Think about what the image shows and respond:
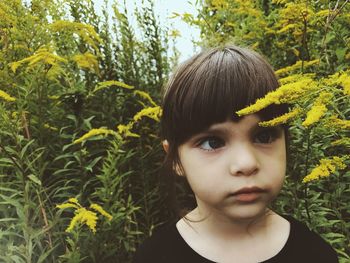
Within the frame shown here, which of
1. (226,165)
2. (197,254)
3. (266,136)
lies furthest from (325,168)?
(197,254)

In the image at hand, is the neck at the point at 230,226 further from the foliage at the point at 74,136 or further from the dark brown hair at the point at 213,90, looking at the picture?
the foliage at the point at 74,136

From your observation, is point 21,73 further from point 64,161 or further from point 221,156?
point 221,156

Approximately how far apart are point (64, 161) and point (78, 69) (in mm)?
534

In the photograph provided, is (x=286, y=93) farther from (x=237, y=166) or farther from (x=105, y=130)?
(x=105, y=130)

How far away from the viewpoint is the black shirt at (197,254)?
138 centimetres

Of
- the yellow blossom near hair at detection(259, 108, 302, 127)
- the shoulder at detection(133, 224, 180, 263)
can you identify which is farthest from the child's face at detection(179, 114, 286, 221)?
the shoulder at detection(133, 224, 180, 263)

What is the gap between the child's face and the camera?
1.19 m

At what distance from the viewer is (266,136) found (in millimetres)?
1268

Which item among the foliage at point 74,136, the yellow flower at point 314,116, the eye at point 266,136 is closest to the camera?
the yellow flower at point 314,116

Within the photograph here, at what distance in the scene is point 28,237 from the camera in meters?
1.72

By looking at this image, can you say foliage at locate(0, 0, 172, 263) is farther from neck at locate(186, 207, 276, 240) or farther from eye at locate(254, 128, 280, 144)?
eye at locate(254, 128, 280, 144)

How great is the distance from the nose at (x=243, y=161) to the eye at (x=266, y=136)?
60 millimetres

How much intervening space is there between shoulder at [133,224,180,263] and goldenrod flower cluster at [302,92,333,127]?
551 millimetres

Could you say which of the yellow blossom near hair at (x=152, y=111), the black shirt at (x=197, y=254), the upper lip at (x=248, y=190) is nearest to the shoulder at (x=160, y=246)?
the black shirt at (x=197, y=254)
